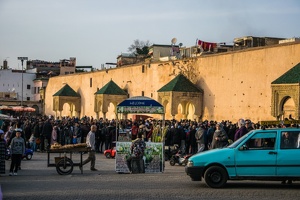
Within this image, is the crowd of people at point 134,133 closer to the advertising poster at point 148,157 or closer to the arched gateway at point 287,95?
the arched gateway at point 287,95

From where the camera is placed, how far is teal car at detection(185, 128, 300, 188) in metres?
15.6

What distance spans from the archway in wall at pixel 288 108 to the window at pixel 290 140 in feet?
60.7

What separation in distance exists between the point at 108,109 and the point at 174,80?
53.2 feet

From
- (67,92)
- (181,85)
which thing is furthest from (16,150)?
(67,92)

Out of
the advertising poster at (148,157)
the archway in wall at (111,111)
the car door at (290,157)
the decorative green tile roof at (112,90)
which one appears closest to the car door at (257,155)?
the car door at (290,157)

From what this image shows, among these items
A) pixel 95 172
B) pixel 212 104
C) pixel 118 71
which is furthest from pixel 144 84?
pixel 95 172

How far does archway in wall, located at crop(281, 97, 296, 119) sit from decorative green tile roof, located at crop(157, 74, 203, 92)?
1084 centimetres

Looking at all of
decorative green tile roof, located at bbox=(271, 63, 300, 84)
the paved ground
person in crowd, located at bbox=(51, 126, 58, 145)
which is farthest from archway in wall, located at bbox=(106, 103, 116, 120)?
the paved ground

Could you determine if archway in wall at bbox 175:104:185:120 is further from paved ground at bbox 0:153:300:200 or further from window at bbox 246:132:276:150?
window at bbox 246:132:276:150

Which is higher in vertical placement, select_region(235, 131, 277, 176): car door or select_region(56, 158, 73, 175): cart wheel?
select_region(235, 131, 277, 176): car door

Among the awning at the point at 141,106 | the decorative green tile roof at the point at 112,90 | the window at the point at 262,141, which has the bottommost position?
the window at the point at 262,141

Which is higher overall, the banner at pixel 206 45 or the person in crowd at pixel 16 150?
the banner at pixel 206 45

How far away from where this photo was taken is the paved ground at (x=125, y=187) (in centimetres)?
1453

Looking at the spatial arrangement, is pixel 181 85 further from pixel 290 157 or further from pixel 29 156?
pixel 290 157
